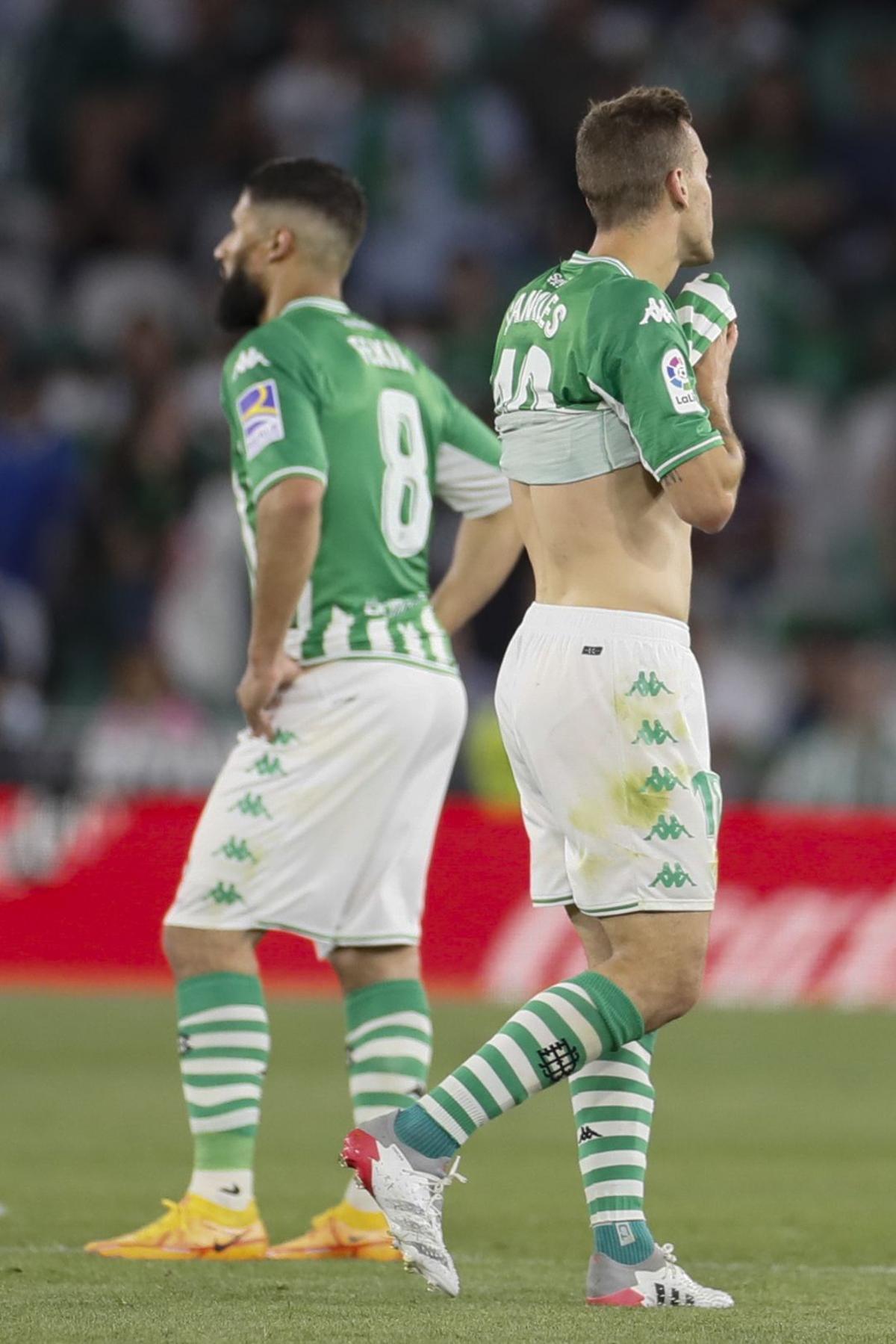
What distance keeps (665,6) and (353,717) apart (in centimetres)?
1253

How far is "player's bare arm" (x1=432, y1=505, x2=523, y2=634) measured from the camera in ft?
20.0

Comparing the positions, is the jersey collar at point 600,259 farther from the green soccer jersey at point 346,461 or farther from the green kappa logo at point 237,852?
the green kappa logo at point 237,852

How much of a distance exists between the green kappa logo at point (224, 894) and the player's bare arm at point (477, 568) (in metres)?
0.98

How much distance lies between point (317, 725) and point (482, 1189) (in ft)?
5.92

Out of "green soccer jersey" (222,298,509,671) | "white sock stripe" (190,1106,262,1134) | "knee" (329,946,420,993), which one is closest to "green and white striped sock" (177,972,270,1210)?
"white sock stripe" (190,1106,262,1134)

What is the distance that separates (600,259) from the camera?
4.68 meters

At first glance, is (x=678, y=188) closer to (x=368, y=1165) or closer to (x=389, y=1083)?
(x=368, y=1165)

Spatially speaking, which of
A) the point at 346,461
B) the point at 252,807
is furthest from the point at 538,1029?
the point at 346,461

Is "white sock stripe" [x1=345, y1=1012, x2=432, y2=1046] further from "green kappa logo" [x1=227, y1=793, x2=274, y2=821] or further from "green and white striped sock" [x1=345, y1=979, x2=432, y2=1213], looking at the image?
"green kappa logo" [x1=227, y1=793, x2=274, y2=821]

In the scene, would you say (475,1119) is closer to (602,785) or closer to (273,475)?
(602,785)

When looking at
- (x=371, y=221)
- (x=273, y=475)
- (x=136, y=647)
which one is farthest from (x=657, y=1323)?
(x=371, y=221)

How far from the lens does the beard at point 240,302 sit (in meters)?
5.93

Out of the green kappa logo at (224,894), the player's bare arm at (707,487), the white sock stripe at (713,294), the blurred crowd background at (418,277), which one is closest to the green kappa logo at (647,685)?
the player's bare arm at (707,487)

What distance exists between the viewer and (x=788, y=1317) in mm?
4426
